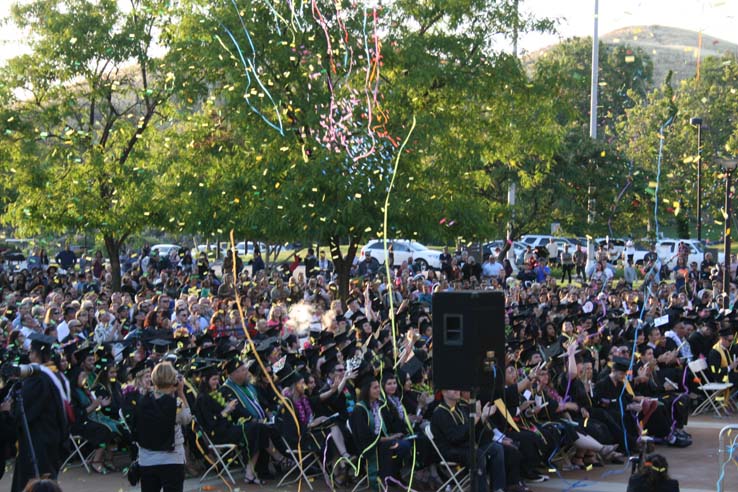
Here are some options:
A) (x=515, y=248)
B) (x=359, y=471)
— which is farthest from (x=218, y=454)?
(x=515, y=248)

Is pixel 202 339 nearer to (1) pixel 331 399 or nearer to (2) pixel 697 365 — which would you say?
(1) pixel 331 399

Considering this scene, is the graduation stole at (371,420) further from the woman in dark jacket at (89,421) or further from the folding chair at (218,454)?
the woman in dark jacket at (89,421)

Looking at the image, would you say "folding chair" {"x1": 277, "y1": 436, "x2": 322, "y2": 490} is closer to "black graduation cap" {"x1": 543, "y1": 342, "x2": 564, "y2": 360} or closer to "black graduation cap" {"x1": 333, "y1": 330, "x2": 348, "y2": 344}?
"black graduation cap" {"x1": 333, "y1": 330, "x2": 348, "y2": 344}

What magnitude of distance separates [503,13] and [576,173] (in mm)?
18417

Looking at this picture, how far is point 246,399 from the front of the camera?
11.8m

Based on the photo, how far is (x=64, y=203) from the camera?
25.5 metres

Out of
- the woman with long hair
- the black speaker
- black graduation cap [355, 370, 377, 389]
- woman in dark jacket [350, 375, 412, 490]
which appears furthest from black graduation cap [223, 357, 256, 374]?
the woman with long hair

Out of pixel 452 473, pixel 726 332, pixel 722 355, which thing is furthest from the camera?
pixel 726 332

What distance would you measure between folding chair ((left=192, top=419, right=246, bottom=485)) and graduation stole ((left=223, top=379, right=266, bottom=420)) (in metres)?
0.44

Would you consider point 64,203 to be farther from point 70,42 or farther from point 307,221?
point 307,221

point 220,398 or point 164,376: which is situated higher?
point 164,376

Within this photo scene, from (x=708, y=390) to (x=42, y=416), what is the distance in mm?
11012

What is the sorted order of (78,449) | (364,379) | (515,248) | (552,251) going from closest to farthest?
(364,379) < (78,449) < (552,251) < (515,248)

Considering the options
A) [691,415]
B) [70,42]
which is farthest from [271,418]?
[70,42]
